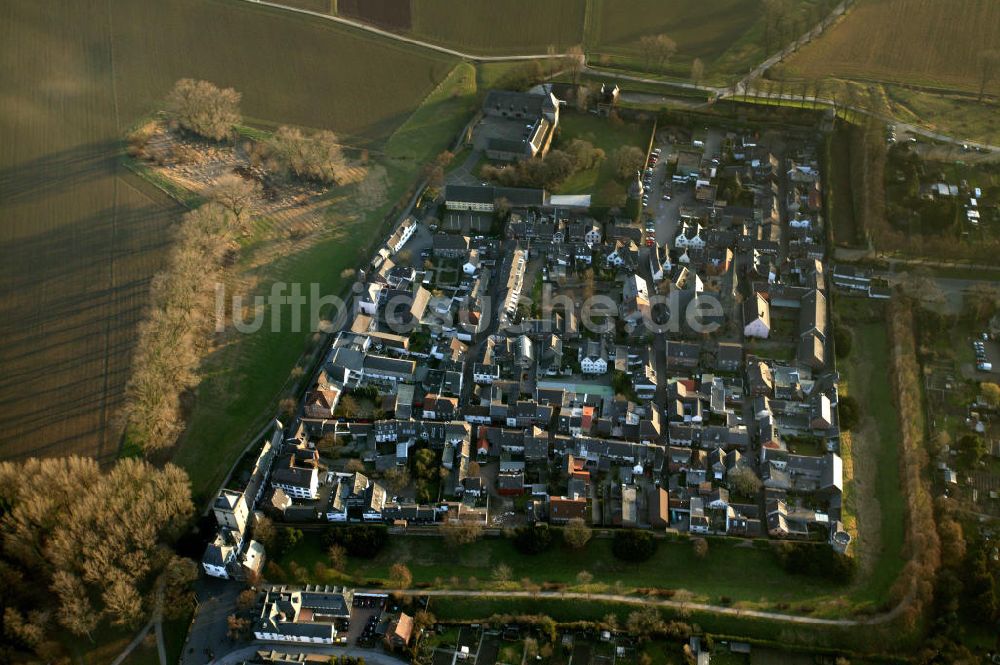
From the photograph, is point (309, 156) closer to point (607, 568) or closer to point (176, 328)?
point (176, 328)

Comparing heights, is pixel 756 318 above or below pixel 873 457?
above

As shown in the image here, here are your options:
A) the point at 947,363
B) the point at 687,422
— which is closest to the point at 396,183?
the point at 687,422

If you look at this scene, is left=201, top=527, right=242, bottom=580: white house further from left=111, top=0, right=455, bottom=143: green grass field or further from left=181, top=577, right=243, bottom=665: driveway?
left=111, top=0, right=455, bottom=143: green grass field

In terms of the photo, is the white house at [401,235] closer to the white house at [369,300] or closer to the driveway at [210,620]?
the white house at [369,300]

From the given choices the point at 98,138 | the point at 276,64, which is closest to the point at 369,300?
the point at 98,138

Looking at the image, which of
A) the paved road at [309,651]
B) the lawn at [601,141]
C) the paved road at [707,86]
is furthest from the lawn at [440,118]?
the paved road at [309,651]

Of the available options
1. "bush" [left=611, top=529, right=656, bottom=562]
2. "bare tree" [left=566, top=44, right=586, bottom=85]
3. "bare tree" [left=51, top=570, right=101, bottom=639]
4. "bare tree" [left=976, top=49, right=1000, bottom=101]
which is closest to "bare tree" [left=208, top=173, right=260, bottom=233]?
"bare tree" [left=51, top=570, right=101, bottom=639]
